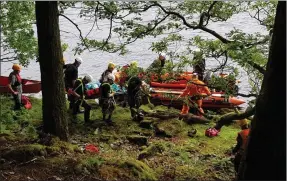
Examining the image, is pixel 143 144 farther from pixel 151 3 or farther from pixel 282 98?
pixel 282 98

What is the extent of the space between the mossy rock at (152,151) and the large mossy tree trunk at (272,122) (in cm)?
411

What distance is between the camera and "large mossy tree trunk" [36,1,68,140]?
24.6 feet

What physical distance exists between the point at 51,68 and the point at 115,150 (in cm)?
261

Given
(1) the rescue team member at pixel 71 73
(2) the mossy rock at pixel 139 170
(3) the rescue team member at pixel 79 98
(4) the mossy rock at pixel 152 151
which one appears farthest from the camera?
(1) the rescue team member at pixel 71 73

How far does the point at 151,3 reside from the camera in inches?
343

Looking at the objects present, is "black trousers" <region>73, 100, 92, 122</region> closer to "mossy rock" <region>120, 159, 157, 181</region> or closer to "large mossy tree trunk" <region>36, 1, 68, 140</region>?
"large mossy tree trunk" <region>36, 1, 68, 140</region>

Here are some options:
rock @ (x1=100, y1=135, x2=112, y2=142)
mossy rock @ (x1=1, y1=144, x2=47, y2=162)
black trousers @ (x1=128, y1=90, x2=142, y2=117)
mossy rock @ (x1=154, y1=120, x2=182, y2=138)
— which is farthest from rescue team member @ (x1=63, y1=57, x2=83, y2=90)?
mossy rock @ (x1=1, y1=144, x2=47, y2=162)

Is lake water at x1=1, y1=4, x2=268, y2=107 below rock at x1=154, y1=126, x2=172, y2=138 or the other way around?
the other way around

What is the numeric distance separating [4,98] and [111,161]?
24.1 feet

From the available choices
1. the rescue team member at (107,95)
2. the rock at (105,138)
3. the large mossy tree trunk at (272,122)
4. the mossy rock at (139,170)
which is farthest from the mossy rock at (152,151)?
the large mossy tree trunk at (272,122)

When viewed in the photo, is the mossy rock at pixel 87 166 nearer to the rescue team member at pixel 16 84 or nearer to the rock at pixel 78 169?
the rock at pixel 78 169

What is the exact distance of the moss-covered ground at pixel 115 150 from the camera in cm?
598

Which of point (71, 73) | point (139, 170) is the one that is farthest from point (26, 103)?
point (139, 170)

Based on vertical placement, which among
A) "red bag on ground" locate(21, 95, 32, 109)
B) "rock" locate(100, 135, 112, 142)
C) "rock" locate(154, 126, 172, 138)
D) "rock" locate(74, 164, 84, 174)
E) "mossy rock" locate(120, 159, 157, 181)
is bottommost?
A: "rock" locate(154, 126, 172, 138)
